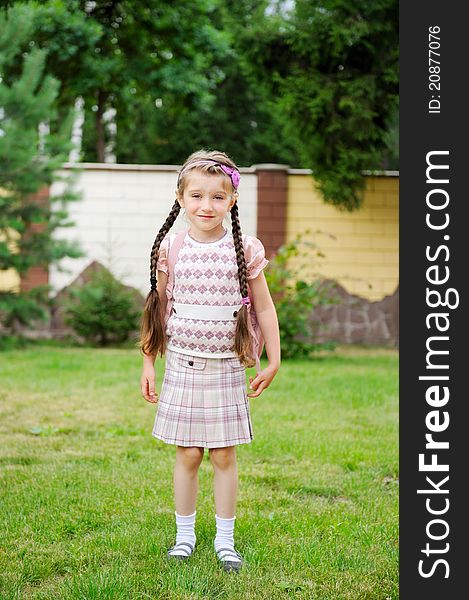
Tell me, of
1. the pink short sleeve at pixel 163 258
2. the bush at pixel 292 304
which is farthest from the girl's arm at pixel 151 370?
the bush at pixel 292 304

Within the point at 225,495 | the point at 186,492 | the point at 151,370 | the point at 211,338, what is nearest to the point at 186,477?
the point at 186,492

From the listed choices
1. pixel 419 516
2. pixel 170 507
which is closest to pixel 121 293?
pixel 170 507

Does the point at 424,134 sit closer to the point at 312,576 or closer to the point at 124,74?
the point at 312,576

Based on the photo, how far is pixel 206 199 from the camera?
288cm

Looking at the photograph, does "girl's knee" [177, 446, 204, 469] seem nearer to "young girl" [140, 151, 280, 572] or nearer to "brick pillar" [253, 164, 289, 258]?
"young girl" [140, 151, 280, 572]

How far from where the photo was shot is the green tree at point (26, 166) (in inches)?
300

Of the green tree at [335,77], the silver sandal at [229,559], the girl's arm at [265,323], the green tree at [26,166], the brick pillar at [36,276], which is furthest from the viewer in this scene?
the brick pillar at [36,276]

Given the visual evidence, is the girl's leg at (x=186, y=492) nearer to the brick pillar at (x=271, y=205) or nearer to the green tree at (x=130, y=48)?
the brick pillar at (x=271, y=205)

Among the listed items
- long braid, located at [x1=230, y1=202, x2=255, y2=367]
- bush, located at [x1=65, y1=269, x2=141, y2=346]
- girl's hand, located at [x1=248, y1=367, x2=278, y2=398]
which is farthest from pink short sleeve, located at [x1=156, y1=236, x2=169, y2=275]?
bush, located at [x1=65, y1=269, x2=141, y2=346]

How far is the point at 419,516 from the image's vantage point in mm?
1836

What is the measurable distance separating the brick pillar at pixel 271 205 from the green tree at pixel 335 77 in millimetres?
537

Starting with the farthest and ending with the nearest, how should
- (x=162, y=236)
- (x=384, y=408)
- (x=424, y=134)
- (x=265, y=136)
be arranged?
(x=265, y=136) → (x=384, y=408) → (x=162, y=236) → (x=424, y=134)

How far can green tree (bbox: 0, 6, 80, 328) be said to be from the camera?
762cm

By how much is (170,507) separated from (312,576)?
35.6 inches
